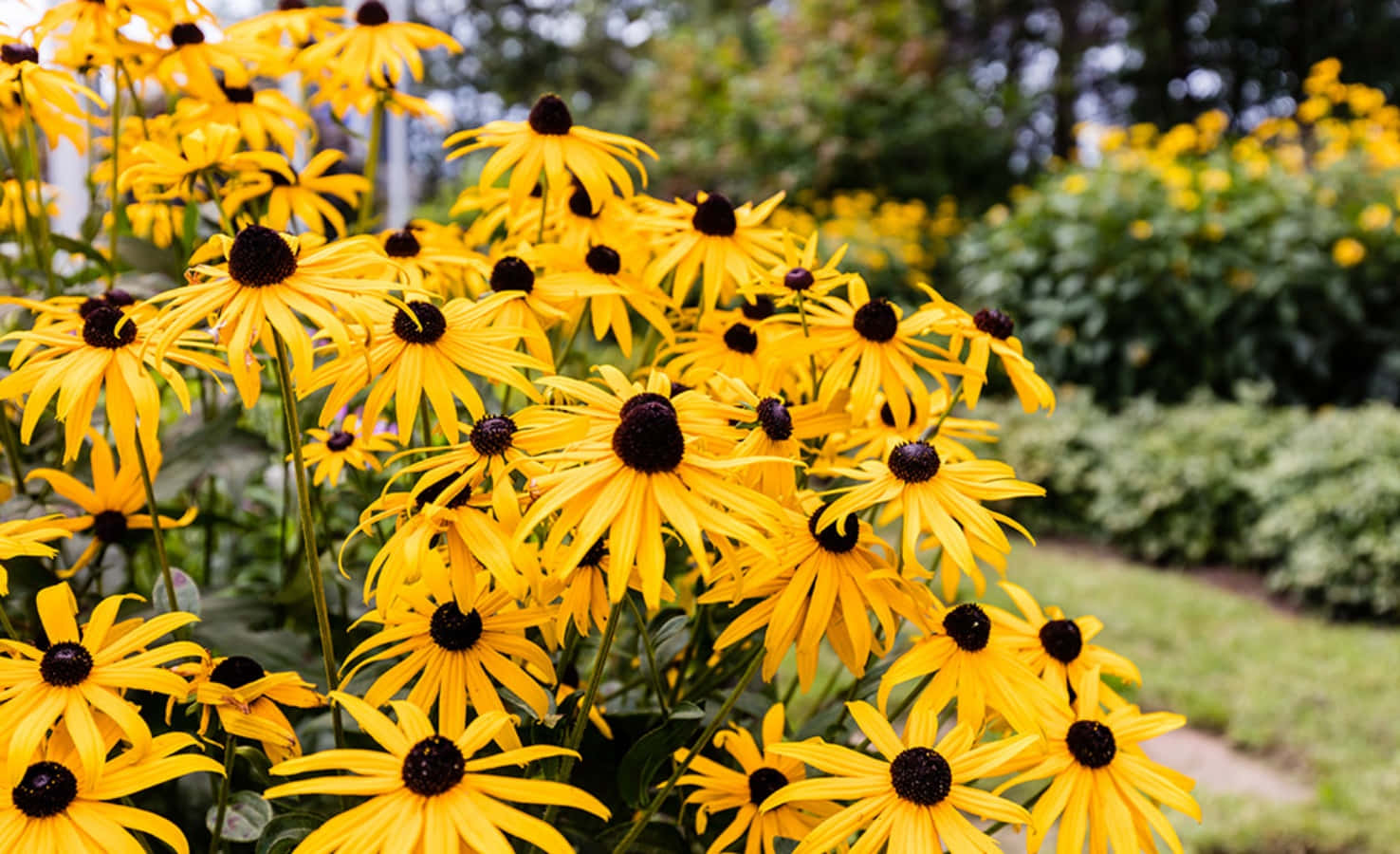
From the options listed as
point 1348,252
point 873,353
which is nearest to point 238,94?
point 873,353

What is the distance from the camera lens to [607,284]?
1.11 m

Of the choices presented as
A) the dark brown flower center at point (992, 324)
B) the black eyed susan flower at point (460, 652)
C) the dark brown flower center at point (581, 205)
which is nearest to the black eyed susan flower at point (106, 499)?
the black eyed susan flower at point (460, 652)

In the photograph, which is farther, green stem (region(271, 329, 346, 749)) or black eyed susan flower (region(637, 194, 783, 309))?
black eyed susan flower (region(637, 194, 783, 309))

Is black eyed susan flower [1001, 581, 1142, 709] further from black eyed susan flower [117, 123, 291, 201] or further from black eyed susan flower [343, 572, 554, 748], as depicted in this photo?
black eyed susan flower [117, 123, 291, 201]

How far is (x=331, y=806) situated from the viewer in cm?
104

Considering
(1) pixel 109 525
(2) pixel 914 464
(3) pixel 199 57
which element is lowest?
(1) pixel 109 525

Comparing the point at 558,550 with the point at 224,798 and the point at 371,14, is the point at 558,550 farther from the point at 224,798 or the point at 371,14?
the point at 371,14

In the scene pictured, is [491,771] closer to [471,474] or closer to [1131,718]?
[471,474]

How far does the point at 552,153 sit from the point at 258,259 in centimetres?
45

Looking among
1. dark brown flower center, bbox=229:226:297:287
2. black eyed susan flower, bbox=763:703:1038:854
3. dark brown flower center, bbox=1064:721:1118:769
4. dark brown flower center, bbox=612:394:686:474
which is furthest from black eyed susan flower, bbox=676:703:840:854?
dark brown flower center, bbox=229:226:297:287

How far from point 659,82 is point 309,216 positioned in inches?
363

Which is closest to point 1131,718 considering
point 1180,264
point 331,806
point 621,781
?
point 621,781

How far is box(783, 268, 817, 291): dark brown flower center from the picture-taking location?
3.51 ft

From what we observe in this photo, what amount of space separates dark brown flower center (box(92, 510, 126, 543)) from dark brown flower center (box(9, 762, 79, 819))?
0.55m
